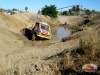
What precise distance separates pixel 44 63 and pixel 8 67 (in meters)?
1.32

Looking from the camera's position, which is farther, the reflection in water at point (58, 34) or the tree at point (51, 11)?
the tree at point (51, 11)

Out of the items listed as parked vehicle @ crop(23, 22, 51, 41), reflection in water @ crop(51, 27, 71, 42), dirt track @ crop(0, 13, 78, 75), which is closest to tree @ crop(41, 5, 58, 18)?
reflection in water @ crop(51, 27, 71, 42)

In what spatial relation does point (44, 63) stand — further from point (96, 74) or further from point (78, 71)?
point (96, 74)

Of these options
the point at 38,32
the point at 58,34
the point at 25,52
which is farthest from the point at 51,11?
the point at 25,52

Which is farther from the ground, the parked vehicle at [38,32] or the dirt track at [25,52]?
the parked vehicle at [38,32]

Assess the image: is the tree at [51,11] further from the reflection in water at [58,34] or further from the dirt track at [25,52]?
the dirt track at [25,52]

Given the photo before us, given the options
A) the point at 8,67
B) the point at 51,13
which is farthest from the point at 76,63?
the point at 51,13

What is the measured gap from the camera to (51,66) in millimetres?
9414

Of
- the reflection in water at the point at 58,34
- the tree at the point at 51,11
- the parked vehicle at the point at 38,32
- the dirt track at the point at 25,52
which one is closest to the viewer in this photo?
the dirt track at the point at 25,52

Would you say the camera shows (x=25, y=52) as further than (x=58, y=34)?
No

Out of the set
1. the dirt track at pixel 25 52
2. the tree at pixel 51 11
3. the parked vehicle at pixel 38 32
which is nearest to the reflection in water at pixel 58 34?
the parked vehicle at pixel 38 32

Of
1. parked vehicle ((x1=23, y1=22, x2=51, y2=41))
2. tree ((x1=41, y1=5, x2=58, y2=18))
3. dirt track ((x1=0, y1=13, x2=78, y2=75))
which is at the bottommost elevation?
dirt track ((x1=0, y1=13, x2=78, y2=75))

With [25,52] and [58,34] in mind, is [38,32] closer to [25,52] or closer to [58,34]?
[25,52]

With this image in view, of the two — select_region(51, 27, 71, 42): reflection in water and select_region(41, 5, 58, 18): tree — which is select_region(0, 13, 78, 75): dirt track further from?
select_region(41, 5, 58, 18): tree
